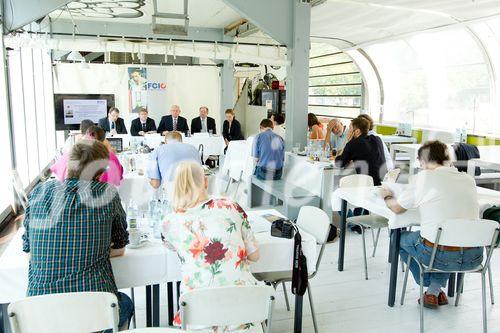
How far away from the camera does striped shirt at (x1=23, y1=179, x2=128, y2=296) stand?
2.11 metres

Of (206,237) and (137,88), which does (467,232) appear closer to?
(206,237)

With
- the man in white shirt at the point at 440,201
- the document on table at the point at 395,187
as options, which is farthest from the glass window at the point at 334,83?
the man in white shirt at the point at 440,201

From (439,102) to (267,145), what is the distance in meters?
5.47

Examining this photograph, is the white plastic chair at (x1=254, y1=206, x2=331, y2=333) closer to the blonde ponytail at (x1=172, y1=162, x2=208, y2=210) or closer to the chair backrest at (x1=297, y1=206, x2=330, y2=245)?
the chair backrest at (x1=297, y1=206, x2=330, y2=245)

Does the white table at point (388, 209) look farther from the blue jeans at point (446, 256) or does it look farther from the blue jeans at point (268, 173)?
the blue jeans at point (268, 173)

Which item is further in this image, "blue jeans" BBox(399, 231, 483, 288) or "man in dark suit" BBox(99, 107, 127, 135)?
"man in dark suit" BBox(99, 107, 127, 135)

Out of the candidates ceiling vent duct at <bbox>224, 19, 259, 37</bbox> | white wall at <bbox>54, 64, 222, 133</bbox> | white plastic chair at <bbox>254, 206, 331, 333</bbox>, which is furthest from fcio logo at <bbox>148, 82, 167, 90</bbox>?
white plastic chair at <bbox>254, 206, 331, 333</bbox>

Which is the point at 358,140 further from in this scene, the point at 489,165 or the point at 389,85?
the point at 389,85

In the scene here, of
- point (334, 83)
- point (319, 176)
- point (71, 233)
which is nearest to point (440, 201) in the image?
point (71, 233)

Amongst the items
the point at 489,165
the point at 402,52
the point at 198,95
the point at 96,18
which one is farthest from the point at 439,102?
the point at 96,18

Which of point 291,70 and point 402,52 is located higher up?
point 402,52

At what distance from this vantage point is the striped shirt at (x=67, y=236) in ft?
6.91

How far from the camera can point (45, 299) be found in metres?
1.78

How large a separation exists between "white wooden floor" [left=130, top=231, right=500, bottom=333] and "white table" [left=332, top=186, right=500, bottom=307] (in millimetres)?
161
